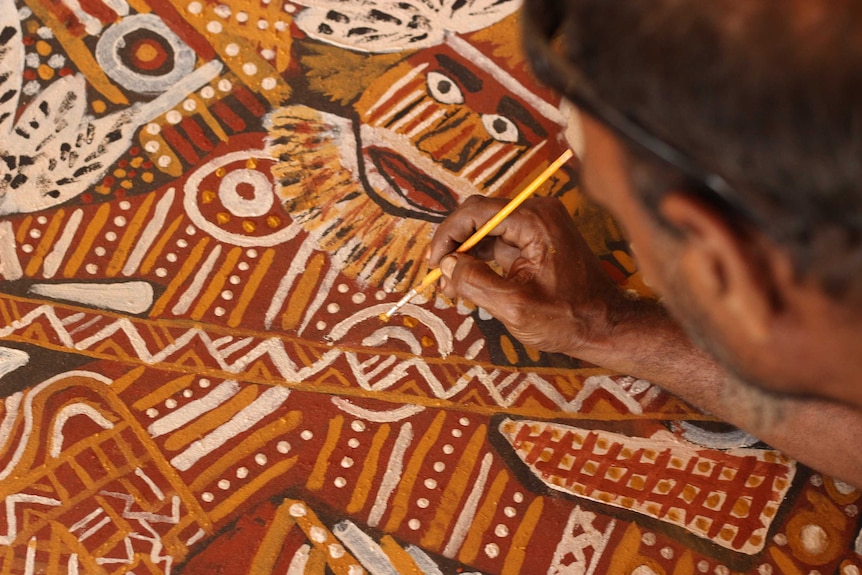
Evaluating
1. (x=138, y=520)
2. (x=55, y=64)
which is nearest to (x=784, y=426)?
(x=138, y=520)

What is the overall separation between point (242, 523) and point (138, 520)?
0.15m

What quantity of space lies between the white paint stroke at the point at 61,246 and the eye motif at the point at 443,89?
2.07ft

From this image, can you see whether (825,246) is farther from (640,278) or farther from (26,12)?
(26,12)

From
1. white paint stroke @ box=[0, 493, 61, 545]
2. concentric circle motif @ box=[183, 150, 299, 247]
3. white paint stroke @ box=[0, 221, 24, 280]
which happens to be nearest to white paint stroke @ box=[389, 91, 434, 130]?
concentric circle motif @ box=[183, 150, 299, 247]

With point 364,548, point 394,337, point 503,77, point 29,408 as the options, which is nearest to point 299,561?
point 364,548

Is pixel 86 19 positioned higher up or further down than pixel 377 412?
higher up

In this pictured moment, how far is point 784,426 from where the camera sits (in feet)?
3.39

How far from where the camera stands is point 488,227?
1.03m

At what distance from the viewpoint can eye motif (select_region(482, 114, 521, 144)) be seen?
126 cm

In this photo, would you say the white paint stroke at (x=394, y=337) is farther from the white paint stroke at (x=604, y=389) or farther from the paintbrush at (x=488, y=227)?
the white paint stroke at (x=604, y=389)

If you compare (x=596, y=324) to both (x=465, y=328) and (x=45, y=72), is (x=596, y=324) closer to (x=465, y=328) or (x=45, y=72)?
Answer: (x=465, y=328)

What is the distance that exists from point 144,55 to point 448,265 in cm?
67

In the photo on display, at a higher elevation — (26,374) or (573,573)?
(26,374)

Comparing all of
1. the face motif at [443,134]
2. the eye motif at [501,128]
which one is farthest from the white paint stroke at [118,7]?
the eye motif at [501,128]
